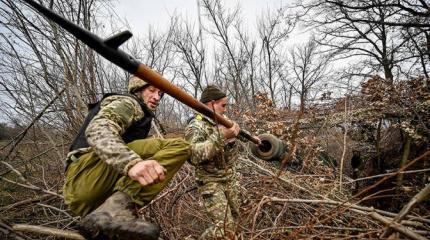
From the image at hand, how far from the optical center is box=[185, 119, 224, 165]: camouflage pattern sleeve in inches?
121

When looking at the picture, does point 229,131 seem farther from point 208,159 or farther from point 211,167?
point 211,167

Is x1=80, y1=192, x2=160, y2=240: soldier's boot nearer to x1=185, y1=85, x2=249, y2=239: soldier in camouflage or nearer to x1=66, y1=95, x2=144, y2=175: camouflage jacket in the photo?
x1=66, y1=95, x2=144, y2=175: camouflage jacket

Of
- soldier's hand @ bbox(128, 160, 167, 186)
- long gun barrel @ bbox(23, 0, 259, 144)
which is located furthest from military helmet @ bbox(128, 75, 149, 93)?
soldier's hand @ bbox(128, 160, 167, 186)

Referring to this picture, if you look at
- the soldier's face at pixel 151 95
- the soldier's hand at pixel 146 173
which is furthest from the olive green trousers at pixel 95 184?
the soldier's face at pixel 151 95

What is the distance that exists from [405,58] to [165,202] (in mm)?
12474

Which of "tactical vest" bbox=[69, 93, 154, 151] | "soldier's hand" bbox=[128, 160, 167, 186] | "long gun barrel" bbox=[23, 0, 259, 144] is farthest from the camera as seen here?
"tactical vest" bbox=[69, 93, 154, 151]

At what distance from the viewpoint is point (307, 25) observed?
15.9 metres

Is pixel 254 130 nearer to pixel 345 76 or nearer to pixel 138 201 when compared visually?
pixel 138 201

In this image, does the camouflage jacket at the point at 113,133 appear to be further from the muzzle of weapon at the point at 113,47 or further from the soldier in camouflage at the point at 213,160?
the soldier in camouflage at the point at 213,160

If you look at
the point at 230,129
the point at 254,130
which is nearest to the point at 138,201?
the point at 230,129

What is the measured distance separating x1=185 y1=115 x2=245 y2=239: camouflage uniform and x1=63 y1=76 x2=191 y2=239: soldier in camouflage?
699mm

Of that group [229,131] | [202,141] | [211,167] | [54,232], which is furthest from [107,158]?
[211,167]

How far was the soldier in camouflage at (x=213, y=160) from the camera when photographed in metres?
3.08

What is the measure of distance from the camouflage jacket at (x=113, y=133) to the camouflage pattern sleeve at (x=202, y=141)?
36.3 inches
